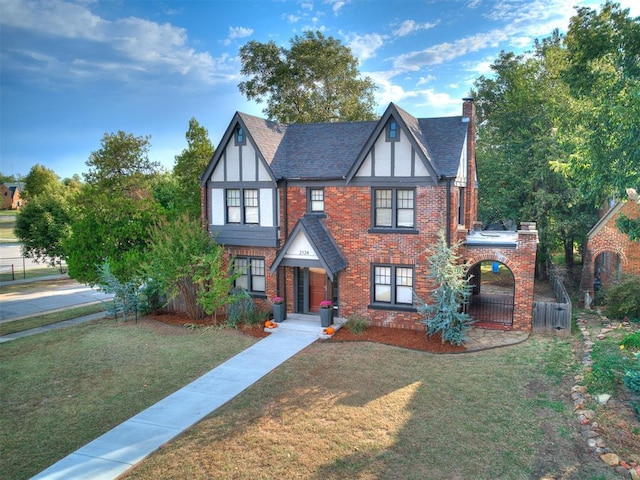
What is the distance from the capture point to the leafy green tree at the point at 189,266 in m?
18.2

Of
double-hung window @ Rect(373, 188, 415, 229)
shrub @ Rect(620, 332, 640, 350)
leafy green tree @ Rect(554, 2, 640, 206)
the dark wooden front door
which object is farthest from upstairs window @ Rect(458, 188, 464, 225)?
shrub @ Rect(620, 332, 640, 350)

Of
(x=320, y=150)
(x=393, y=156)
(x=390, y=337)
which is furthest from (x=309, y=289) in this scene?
(x=393, y=156)

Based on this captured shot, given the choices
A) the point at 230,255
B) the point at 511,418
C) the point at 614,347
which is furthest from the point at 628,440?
the point at 230,255

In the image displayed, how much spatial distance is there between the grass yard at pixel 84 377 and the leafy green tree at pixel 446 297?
6.75m

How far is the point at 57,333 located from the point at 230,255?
7605 millimetres

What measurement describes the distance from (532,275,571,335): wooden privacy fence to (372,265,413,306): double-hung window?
4706 mm

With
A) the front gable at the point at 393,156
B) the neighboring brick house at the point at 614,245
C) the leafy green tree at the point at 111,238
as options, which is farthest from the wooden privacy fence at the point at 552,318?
the leafy green tree at the point at 111,238

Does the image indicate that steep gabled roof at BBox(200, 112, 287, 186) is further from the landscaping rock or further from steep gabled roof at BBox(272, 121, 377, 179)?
the landscaping rock

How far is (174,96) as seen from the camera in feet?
80.5

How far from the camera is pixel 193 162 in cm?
2738

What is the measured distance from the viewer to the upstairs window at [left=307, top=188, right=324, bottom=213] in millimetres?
18938

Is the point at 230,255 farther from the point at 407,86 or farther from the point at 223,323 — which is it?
the point at 407,86

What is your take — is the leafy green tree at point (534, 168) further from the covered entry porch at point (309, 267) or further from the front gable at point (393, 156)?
the covered entry porch at point (309, 267)

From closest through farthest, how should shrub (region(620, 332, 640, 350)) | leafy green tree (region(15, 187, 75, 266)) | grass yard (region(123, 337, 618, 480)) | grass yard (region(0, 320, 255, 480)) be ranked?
grass yard (region(123, 337, 618, 480)) → grass yard (region(0, 320, 255, 480)) → shrub (region(620, 332, 640, 350)) → leafy green tree (region(15, 187, 75, 266))
